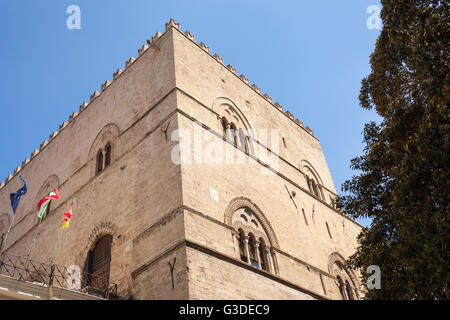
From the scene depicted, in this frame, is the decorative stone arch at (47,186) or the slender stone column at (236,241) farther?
the decorative stone arch at (47,186)

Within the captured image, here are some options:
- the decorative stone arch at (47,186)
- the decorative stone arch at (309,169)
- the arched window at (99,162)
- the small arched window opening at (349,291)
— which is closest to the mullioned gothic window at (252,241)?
the small arched window opening at (349,291)

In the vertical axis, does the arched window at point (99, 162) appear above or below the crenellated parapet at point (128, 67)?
below

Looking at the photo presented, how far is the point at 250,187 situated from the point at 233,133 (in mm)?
2199

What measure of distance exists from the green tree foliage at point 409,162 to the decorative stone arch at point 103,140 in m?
8.48

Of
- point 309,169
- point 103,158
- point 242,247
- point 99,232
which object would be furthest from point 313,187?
point 99,232

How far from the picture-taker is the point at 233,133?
14.0 metres

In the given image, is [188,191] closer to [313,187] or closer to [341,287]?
[341,287]

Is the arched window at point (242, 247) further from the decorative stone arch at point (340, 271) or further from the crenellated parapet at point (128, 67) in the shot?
the crenellated parapet at point (128, 67)

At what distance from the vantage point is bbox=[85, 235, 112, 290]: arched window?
1099 cm

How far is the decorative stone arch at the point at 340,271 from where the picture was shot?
14.1 m

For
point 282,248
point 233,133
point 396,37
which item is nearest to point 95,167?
point 233,133

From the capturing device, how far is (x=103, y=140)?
1477cm

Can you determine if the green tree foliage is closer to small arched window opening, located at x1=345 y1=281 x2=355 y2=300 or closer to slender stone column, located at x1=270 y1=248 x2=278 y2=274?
slender stone column, located at x1=270 y1=248 x2=278 y2=274

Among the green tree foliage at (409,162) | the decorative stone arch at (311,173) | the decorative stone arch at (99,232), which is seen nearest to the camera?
the green tree foliage at (409,162)
